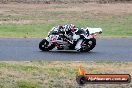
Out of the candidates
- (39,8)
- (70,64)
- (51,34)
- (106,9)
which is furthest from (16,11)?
(70,64)

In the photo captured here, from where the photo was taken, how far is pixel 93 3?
49.4 metres

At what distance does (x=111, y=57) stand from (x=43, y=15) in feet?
75.0

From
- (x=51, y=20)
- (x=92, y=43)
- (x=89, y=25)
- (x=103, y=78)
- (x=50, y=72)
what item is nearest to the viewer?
(x=103, y=78)

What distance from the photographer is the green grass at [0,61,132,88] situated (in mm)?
12066

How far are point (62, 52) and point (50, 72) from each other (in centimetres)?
593

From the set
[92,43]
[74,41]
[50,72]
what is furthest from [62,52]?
[50,72]

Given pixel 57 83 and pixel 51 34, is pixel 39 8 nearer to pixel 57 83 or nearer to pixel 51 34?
pixel 51 34

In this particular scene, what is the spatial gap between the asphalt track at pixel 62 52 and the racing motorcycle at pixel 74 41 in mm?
236

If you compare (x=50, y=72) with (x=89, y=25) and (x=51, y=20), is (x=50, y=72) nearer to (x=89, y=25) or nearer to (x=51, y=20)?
(x=89, y=25)

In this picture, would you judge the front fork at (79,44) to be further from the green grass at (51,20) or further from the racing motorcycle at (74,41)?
the green grass at (51,20)

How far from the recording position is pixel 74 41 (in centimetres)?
1988

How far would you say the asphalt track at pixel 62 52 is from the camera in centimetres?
1809

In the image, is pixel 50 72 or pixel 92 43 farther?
pixel 92 43

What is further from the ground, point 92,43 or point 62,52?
point 92,43
